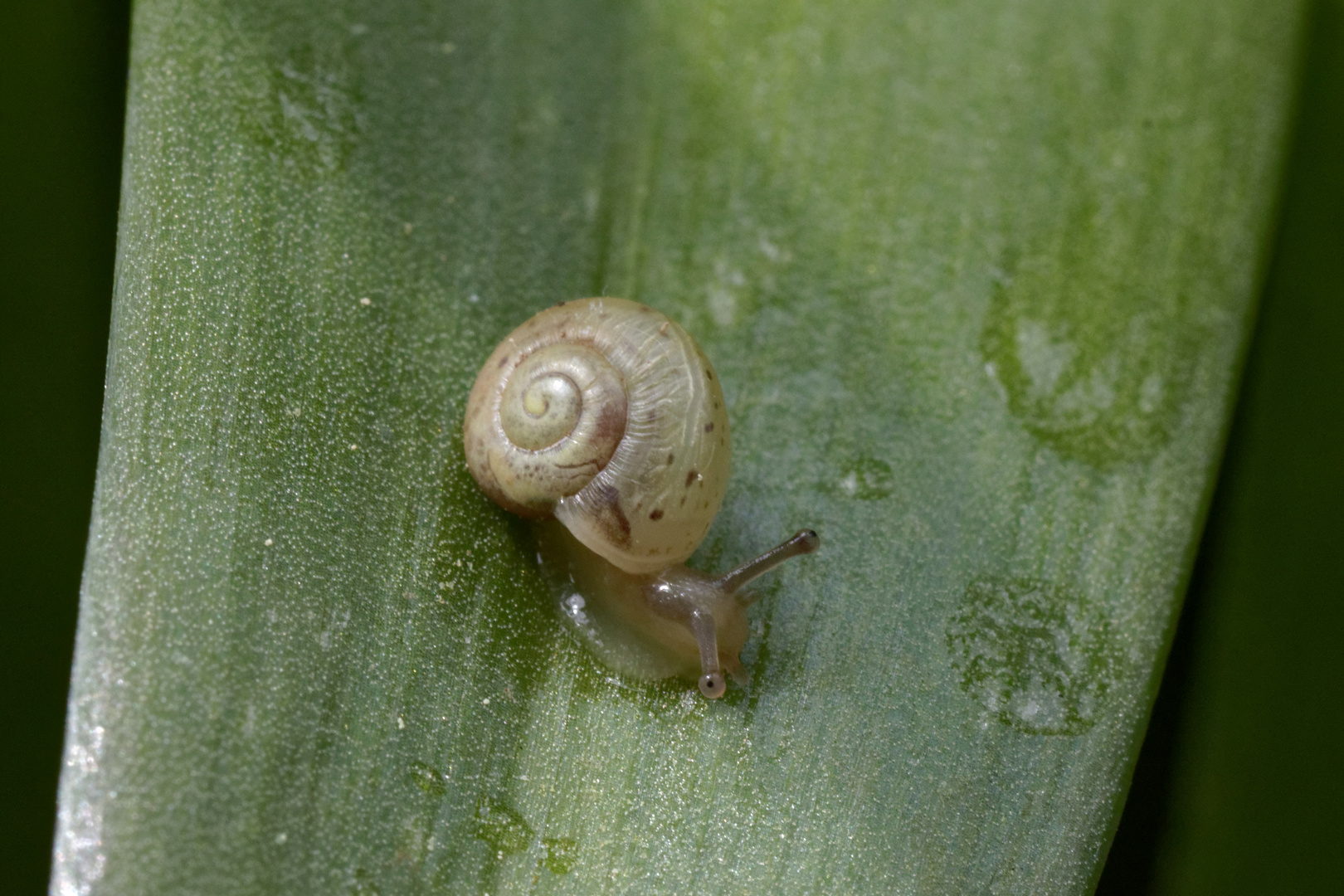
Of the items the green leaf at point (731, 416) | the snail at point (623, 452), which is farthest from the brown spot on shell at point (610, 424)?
the green leaf at point (731, 416)

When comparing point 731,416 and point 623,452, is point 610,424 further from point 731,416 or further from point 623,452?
point 731,416

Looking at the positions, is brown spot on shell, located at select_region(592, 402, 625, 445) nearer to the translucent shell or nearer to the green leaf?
the translucent shell

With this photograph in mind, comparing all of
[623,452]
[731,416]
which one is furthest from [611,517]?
[731,416]

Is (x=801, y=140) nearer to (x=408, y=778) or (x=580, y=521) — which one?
(x=580, y=521)

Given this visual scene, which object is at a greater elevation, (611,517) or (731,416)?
(731,416)

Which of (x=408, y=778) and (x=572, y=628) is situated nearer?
(x=408, y=778)

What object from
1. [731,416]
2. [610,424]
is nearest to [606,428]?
[610,424]

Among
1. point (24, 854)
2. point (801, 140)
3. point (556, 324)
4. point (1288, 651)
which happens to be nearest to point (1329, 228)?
point (1288, 651)
